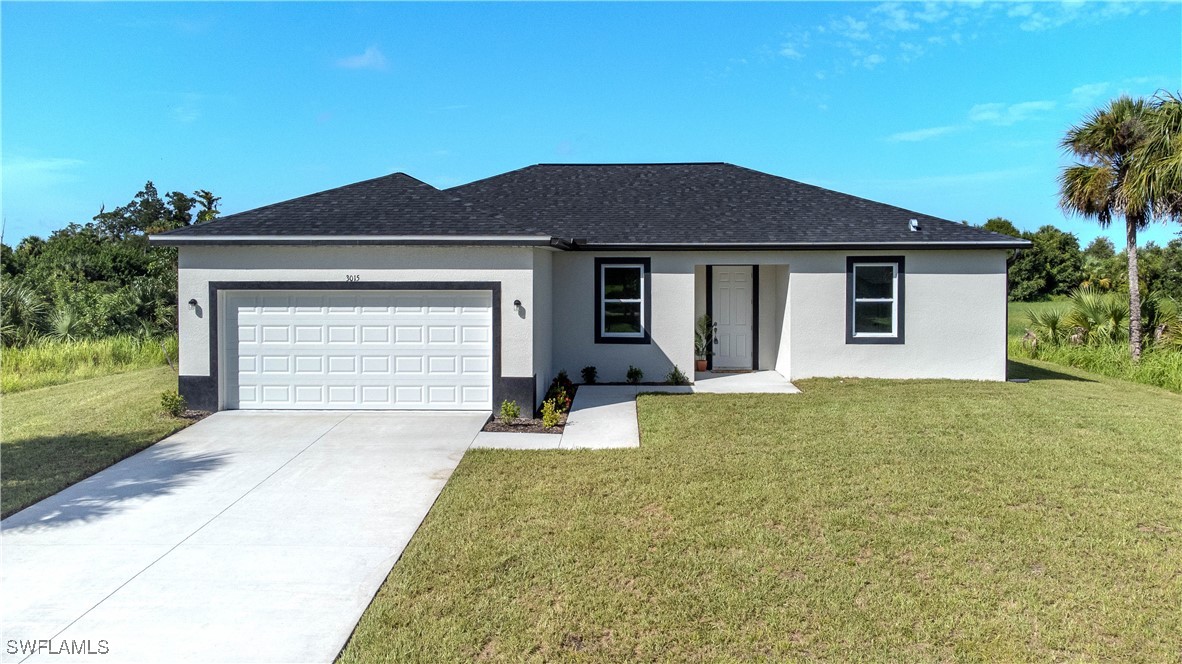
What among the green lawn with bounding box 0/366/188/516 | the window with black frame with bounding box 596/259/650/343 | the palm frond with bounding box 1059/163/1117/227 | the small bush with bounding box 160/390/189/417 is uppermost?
the palm frond with bounding box 1059/163/1117/227

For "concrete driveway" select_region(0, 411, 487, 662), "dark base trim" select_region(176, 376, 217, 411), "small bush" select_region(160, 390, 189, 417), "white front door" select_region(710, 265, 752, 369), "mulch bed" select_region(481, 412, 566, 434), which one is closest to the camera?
"concrete driveway" select_region(0, 411, 487, 662)

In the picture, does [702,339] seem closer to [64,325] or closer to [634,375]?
[634,375]

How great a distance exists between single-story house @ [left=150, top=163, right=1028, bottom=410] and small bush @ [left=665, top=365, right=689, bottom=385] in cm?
17

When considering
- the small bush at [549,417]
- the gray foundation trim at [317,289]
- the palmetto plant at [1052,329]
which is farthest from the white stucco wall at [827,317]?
the palmetto plant at [1052,329]

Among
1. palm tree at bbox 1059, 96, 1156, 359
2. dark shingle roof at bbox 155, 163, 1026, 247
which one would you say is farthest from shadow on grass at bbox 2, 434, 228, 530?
palm tree at bbox 1059, 96, 1156, 359

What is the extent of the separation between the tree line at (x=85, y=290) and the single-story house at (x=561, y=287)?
3.55m

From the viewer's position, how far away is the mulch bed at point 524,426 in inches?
393

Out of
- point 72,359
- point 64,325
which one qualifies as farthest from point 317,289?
point 64,325

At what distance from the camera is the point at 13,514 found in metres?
6.55

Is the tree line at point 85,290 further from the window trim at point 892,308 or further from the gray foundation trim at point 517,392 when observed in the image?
the window trim at point 892,308

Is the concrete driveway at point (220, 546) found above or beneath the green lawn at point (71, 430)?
A: beneath

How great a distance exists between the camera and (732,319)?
1595cm

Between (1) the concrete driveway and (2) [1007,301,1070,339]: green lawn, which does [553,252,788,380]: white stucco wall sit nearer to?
(1) the concrete driveway

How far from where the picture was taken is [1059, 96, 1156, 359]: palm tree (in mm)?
16812
